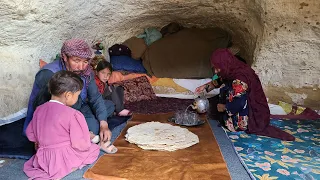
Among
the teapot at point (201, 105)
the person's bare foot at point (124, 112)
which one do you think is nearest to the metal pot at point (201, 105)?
the teapot at point (201, 105)

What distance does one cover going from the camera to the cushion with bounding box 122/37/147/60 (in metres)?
4.20

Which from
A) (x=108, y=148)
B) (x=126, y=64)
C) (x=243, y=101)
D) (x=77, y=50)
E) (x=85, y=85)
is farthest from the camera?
(x=126, y=64)

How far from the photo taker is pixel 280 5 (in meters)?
3.10

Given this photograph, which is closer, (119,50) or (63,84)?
(63,84)

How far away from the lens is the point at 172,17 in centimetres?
420

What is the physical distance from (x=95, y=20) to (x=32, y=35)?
832 millimetres

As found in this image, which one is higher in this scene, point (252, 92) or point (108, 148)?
point (252, 92)

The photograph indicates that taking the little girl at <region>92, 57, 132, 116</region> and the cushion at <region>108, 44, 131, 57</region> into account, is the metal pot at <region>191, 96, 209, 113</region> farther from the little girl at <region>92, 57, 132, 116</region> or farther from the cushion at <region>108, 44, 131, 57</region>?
the cushion at <region>108, 44, 131, 57</region>

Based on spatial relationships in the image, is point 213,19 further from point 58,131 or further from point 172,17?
point 58,131

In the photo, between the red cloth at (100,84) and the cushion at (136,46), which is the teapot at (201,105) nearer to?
the red cloth at (100,84)

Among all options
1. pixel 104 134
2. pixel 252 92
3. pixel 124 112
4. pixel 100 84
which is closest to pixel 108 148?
pixel 104 134

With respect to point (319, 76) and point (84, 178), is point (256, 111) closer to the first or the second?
point (319, 76)

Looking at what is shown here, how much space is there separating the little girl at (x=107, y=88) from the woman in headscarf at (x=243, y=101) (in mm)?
956

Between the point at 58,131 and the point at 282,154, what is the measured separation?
1478mm
